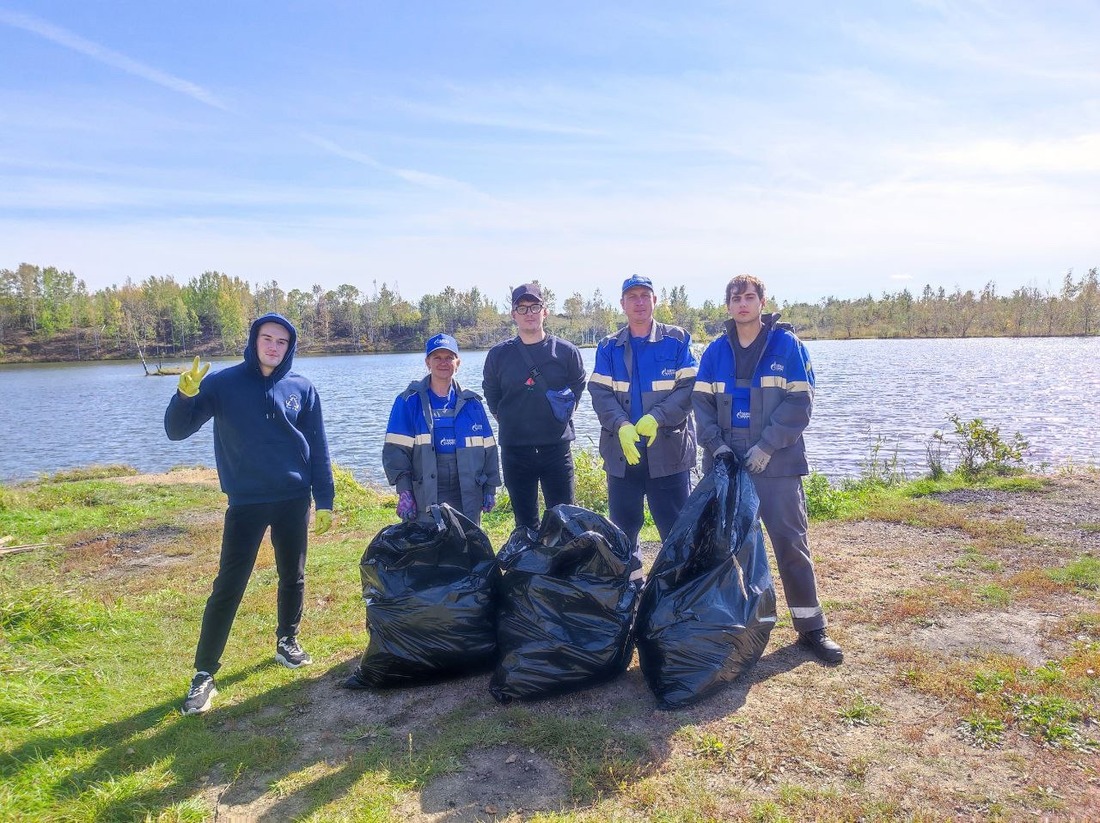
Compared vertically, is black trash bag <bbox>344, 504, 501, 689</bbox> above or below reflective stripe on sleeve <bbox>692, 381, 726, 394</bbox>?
below

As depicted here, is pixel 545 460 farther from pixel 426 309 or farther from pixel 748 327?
pixel 426 309

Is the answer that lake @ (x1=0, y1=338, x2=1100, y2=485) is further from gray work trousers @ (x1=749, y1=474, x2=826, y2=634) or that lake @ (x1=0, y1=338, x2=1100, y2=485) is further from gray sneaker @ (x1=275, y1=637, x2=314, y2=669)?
gray sneaker @ (x1=275, y1=637, x2=314, y2=669)

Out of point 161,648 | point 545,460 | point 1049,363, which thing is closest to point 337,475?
point 161,648

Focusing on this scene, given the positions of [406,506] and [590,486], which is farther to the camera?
[590,486]

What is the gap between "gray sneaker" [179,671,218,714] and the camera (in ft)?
10.3

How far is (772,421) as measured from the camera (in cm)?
332

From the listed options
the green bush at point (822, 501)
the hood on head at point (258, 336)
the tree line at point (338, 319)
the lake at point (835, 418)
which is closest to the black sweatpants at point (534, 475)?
the hood on head at point (258, 336)

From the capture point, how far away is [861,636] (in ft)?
11.5

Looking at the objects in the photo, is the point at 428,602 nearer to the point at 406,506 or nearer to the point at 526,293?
the point at 406,506

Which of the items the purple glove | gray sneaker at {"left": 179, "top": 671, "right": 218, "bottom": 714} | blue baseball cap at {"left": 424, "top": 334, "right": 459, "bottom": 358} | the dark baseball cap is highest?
the dark baseball cap

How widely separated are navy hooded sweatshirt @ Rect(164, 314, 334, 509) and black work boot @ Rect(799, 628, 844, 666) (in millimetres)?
2820

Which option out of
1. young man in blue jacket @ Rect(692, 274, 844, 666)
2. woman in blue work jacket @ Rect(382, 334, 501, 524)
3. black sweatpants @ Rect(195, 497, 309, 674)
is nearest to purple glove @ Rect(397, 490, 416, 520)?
woman in blue work jacket @ Rect(382, 334, 501, 524)

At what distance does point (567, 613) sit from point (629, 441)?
1031 millimetres

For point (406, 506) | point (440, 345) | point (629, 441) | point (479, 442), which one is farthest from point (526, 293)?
point (406, 506)
